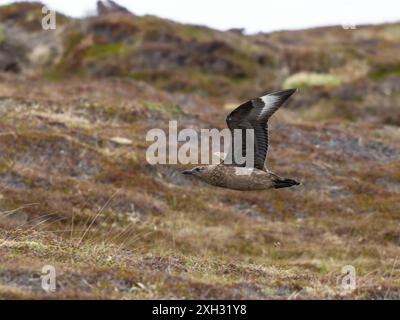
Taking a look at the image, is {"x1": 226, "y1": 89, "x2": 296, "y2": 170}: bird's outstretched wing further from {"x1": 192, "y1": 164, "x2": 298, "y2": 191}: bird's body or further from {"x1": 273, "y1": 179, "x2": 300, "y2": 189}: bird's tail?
{"x1": 273, "y1": 179, "x2": 300, "y2": 189}: bird's tail

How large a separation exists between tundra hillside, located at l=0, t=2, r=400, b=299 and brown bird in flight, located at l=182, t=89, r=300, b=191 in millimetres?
936

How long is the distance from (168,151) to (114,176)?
2617mm

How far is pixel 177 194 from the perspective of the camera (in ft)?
53.0

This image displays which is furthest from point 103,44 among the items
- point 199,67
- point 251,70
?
point 251,70

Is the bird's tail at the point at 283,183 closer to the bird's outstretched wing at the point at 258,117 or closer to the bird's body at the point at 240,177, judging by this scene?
the bird's body at the point at 240,177

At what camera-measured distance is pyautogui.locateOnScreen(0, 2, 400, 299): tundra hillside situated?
7.25m

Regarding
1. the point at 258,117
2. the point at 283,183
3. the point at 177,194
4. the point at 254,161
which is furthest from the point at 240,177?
the point at 177,194

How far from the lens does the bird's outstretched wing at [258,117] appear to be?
9.66 meters

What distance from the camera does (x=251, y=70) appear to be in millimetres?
38062

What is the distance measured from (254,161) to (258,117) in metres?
0.65

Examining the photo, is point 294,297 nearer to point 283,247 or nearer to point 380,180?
point 283,247

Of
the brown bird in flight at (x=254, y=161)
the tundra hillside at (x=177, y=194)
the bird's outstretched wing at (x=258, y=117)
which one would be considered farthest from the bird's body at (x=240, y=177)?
the tundra hillside at (x=177, y=194)
